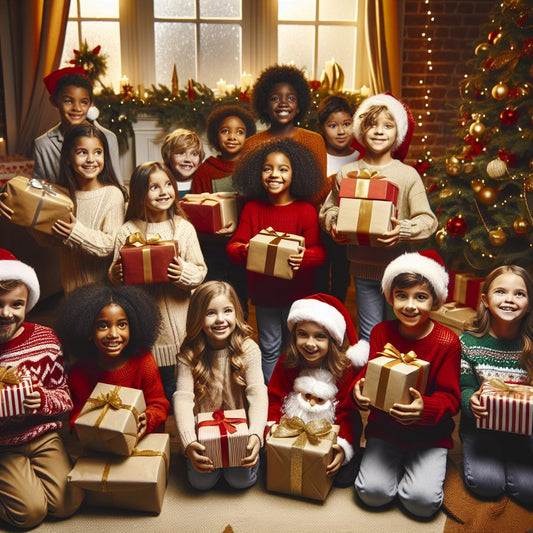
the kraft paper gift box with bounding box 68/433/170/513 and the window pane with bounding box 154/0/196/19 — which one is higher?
the window pane with bounding box 154/0/196/19

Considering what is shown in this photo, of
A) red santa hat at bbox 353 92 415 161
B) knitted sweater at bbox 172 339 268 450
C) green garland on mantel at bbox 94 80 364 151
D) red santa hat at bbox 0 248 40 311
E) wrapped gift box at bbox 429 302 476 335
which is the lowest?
wrapped gift box at bbox 429 302 476 335

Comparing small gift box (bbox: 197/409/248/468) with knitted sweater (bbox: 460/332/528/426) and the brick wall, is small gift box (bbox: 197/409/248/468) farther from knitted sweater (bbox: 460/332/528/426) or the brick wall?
the brick wall

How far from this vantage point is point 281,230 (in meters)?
2.84

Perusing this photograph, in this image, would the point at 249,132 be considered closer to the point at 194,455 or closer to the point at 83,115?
the point at 83,115

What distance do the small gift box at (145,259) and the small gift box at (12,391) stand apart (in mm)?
595

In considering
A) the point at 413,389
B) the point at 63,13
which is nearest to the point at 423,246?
the point at 413,389

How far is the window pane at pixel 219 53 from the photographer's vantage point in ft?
19.4

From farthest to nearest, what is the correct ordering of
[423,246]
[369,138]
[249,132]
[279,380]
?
[423,246] → [249,132] → [369,138] → [279,380]

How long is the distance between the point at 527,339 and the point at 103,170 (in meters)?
2.06

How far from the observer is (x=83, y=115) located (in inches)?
137

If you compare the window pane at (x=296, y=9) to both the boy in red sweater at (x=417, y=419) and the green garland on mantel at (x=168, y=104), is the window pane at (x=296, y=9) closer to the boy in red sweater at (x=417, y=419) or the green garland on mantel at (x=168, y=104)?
the green garland on mantel at (x=168, y=104)

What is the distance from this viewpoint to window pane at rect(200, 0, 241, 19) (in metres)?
5.86

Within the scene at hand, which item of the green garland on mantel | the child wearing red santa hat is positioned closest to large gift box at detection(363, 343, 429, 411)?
the child wearing red santa hat

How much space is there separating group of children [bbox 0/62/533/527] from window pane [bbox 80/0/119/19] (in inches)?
143
